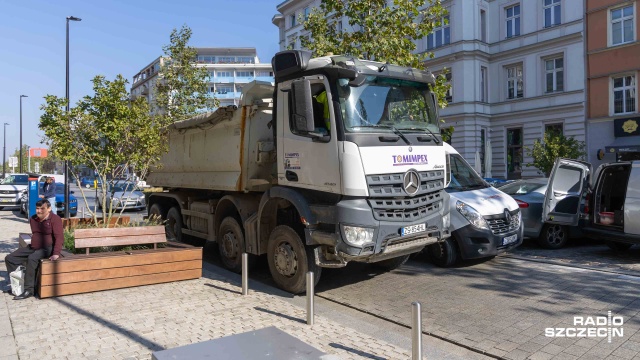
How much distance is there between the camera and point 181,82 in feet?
66.2

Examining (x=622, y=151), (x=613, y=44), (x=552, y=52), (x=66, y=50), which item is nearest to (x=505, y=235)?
(x=66, y=50)

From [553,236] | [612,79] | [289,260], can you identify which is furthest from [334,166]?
[612,79]

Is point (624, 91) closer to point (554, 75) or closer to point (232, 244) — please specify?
point (554, 75)

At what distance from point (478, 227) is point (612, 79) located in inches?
941

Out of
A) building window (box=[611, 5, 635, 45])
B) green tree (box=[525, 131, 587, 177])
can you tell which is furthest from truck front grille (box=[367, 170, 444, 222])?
building window (box=[611, 5, 635, 45])

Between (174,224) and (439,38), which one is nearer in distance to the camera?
(174,224)

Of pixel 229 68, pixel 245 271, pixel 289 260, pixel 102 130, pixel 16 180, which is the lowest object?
pixel 245 271

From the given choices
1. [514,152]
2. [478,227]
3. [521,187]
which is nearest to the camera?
[478,227]

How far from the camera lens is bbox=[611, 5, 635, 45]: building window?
82.5 feet

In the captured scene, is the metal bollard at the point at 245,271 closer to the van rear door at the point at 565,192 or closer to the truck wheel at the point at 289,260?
the truck wheel at the point at 289,260

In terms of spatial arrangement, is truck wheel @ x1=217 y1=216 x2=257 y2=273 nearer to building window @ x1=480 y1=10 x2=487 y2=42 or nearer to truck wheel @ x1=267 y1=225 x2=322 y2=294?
truck wheel @ x1=267 y1=225 x2=322 y2=294

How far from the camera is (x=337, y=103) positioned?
20.3ft

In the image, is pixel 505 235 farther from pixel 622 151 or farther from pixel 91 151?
pixel 622 151

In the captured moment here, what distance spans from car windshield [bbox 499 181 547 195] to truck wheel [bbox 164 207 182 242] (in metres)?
7.70
